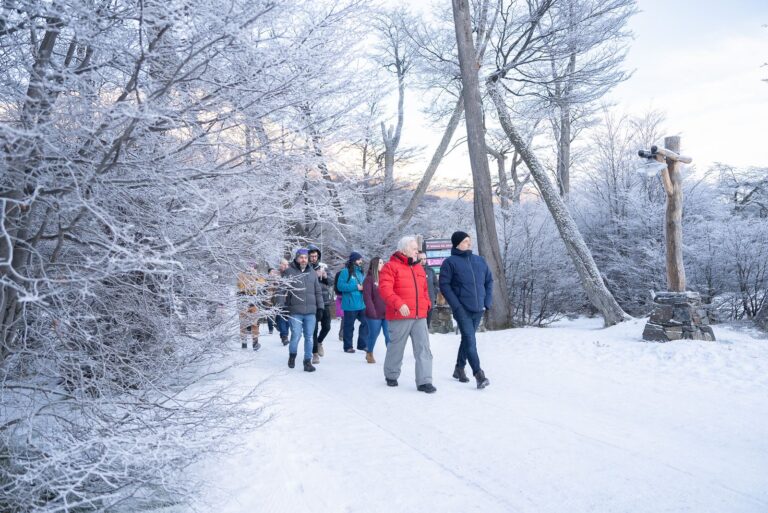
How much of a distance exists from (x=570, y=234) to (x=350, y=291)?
5380 mm

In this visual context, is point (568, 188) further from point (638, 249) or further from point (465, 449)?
point (465, 449)

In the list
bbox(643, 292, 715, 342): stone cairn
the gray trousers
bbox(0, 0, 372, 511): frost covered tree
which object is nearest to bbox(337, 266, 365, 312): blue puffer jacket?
A: the gray trousers

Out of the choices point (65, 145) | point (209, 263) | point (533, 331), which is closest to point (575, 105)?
point (533, 331)

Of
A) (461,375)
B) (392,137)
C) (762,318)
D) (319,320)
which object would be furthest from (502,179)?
(461,375)

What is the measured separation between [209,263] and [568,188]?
58.8ft

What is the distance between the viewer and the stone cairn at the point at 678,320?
8.05 m

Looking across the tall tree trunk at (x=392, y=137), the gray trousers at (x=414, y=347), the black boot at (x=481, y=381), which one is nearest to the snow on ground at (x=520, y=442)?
the black boot at (x=481, y=381)

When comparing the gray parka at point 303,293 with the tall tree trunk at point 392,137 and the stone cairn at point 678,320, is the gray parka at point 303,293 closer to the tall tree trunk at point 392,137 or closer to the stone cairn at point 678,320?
the stone cairn at point 678,320

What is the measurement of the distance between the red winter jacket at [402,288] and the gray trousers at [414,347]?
0.10 meters

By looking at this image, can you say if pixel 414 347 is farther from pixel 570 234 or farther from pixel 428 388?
pixel 570 234

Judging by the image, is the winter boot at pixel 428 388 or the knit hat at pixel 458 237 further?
the knit hat at pixel 458 237

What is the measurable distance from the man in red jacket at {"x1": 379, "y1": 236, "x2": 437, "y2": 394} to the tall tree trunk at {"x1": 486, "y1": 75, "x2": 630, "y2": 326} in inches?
250

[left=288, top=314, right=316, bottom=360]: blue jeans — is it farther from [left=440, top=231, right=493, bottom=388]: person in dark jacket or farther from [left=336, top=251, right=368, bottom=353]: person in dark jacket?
[left=440, top=231, right=493, bottom=388]: person in dark jacket

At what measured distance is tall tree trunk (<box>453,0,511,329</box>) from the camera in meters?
11.7
